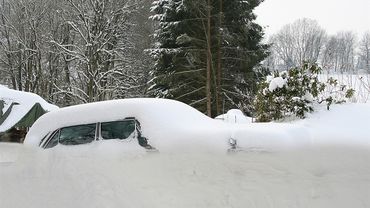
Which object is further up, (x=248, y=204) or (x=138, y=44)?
(x=138, y=44)

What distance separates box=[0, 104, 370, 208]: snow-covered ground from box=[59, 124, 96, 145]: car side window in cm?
13

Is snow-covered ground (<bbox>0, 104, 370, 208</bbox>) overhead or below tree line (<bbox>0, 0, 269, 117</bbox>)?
below

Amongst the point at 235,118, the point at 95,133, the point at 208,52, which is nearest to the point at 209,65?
the point at 208,52

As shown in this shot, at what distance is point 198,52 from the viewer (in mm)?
20391

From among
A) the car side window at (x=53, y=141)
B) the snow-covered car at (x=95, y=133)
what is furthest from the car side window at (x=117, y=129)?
the car side window at (x=53, y=141)

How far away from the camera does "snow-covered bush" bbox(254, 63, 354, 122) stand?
801cm

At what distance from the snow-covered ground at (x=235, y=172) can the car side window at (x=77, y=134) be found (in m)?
0.13

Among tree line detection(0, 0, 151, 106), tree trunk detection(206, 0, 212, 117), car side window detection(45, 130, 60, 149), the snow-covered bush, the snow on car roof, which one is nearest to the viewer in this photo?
the snow on car roof

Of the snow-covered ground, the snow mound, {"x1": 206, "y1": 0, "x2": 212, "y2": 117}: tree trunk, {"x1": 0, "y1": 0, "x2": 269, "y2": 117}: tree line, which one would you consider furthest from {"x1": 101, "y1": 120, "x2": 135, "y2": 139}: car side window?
{"x1": 206, "y1": 0, "x2": 212, "y2": 117}: tree trunk

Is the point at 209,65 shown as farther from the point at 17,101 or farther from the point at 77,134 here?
the point at 77,134

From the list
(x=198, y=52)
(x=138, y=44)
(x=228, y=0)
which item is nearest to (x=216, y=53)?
(x=198, y=52)

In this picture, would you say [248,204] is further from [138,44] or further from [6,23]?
[6,23]

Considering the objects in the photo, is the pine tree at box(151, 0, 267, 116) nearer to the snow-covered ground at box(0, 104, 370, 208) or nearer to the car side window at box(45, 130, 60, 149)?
the car side window at box(45, 130, 60, 149)

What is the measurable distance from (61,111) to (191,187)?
2.88 m
